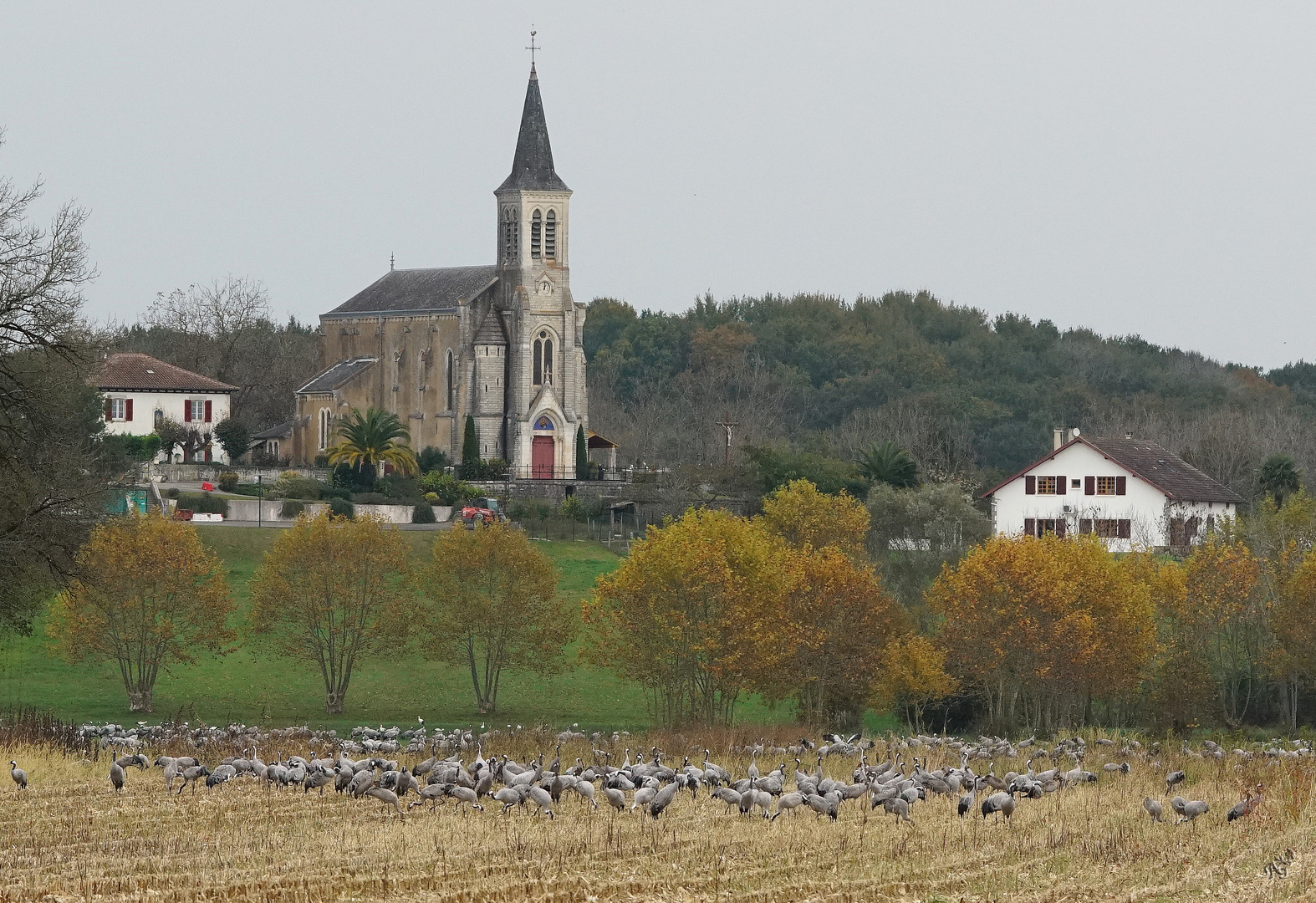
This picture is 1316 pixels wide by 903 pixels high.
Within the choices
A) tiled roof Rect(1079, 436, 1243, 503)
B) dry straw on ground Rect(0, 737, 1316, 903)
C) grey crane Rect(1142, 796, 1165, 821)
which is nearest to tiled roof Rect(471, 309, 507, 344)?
tiled roof Rect(1079, 436, 1243, 503)

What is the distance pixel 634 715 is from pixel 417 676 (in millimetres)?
9294

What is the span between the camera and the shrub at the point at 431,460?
9562cm

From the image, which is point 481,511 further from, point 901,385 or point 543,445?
point 901,385

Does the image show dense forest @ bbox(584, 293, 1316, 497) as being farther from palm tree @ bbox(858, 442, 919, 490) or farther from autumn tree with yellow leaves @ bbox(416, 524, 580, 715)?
autumn tree with yellow leaves @ bbox(416, 524, 580, 715)

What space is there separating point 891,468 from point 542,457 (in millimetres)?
19973

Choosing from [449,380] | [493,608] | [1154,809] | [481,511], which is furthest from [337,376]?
[1154,809]

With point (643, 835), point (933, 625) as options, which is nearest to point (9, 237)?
point (643, 835)

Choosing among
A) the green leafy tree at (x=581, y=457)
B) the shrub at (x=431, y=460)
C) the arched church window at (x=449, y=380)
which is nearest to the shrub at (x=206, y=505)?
the shrub at (x=431, y=460)

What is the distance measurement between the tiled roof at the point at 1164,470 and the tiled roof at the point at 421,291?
34.1 meters

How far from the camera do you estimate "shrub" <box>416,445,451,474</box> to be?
95625 millimetres

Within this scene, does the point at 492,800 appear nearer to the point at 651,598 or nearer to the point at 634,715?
the point at 651,598

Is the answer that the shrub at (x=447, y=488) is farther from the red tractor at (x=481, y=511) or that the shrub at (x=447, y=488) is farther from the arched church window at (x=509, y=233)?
the arched church window at (x=509, y=233)

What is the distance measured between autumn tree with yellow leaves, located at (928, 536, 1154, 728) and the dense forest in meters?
52.1

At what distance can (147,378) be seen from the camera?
96312mm
